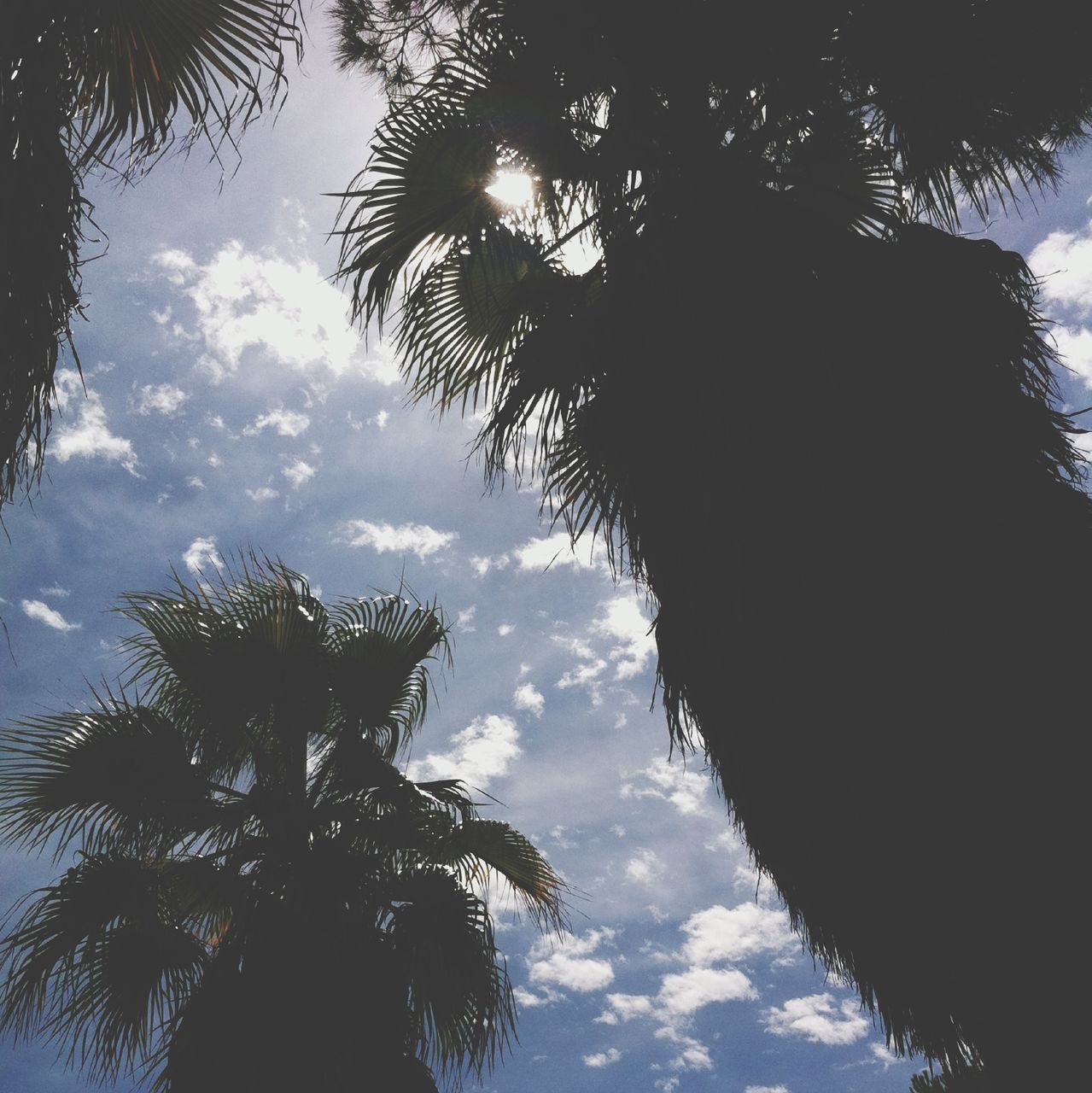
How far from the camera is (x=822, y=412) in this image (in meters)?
2.41

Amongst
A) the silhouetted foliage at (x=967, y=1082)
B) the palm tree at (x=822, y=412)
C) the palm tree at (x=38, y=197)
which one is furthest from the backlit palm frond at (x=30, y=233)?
the silhouetted foliage at (x=967, y=1082)

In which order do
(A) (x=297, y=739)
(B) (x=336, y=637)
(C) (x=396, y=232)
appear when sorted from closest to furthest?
1. (C) (x=396, y=232)
2. (A) (x=297, y=739)
3. (B) (x=336, y=637)

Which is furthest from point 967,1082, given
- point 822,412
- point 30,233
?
point 30,233

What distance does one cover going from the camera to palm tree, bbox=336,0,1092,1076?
187cm

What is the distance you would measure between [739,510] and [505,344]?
91.7 inches

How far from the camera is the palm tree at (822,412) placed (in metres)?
1.87

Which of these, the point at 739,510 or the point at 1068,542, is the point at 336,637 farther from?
the point at 1068,542

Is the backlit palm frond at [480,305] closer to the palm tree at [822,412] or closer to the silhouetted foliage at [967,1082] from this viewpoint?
the palm tree at [822,412]

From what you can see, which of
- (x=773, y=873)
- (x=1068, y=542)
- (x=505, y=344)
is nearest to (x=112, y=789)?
(x=505, y=344)

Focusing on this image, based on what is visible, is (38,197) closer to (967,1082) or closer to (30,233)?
(30,233)

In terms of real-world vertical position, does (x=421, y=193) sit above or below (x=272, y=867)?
above

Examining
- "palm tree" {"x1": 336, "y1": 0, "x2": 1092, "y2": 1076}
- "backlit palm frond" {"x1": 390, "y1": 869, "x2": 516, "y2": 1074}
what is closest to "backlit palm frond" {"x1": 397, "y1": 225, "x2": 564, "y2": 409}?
"palm tree" {"x1": 336, "y1": 0, "x2": 1092, "y2": 1076}

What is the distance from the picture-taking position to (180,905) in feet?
14.5

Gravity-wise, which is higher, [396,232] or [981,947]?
[396,232]
